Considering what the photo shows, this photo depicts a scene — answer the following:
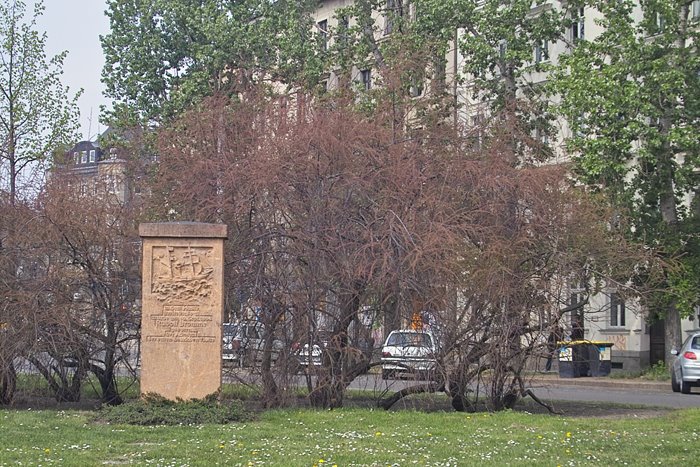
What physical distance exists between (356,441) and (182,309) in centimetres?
430

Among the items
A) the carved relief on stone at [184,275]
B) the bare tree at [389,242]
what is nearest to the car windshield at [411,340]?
the bare tree at [389,242]

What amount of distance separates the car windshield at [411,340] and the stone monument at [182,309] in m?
3.30

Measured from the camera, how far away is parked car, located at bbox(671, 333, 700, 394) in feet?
94.0

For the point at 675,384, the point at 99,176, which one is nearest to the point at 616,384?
the point at 675,384

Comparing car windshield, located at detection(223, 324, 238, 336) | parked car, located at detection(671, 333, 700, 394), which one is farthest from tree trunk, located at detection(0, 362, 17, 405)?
parked car, located at detection(671, 333, 700, 394)

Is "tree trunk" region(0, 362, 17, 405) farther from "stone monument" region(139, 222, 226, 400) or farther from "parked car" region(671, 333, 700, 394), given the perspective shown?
"parked car" region(671, 333, 700, 394)

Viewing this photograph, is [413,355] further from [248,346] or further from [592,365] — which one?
[592,365]

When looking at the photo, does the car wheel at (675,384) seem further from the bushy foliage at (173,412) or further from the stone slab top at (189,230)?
the stone slab top at (189,230)

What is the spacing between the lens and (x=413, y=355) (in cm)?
1738

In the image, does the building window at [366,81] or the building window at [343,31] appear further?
the building window at [343,31]

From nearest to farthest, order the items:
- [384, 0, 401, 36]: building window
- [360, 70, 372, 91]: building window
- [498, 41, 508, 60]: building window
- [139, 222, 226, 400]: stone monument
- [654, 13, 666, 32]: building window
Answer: [139, 222, 226, 400]: stone monument, [654, 13, 666, 32]: building window, [360, 70, 372, 91]: building window, [498, 41, 508, 60]: building window, [384, 0, 401, 36]: building window

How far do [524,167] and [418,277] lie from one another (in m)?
4.39

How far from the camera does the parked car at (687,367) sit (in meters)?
28.7

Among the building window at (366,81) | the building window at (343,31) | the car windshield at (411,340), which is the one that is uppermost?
the building window at (343,31)
